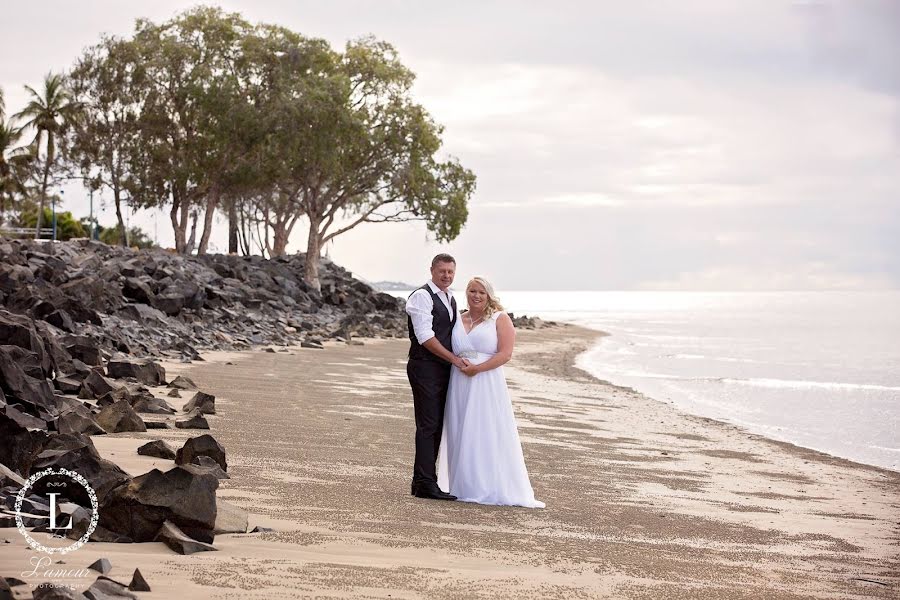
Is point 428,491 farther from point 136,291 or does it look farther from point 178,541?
point 136,291

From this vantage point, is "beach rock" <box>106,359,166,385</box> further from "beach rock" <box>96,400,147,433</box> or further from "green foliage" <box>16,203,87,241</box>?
"green foliage" <box>16,203,87,241</box>

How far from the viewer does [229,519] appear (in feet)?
21.5

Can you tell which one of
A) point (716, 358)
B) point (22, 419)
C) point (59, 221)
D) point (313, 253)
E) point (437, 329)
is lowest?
point (22, 419)

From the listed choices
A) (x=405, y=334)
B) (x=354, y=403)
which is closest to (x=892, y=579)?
(x=354, y=403)

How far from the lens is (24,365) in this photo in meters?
10.6

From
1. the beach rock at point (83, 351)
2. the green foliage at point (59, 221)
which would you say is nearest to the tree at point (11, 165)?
the green foliage at point (59, 221)

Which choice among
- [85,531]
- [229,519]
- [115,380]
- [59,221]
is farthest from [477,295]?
[59,221]

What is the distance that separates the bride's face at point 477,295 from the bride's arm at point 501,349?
0.21 meters

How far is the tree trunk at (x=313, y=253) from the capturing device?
174 feet

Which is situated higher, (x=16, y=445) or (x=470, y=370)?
(x=470, y=370)

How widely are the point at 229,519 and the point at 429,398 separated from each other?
270cm

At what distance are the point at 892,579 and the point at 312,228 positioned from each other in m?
47.7

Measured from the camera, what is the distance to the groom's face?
875cm

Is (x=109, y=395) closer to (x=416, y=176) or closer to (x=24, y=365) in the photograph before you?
(x=24, y=365)
